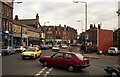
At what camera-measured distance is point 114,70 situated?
27.8 ft

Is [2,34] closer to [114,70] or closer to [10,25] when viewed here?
[10,25]

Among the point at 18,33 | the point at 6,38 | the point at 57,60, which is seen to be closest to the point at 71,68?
the point at 57,60

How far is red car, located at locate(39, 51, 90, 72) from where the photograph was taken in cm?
995

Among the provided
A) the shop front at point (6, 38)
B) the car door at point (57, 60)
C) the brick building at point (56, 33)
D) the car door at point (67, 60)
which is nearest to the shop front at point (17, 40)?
the shop front at point (6, 38)

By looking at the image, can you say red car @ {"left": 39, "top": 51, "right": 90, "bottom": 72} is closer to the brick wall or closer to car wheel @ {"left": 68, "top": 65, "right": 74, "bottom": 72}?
car wheel @ {"left": 68, "top": 65, "right": 74, "bottom": 72}

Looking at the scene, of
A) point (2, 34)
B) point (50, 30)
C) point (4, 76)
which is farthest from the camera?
point (50, 30)

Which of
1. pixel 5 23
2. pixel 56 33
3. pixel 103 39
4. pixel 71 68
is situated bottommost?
pixel 71 68

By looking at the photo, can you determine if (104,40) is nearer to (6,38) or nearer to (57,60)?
(6,38)

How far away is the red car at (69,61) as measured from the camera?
9.95 meters

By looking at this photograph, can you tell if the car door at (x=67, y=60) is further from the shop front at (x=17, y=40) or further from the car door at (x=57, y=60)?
the shop front at (x=17, y=40)

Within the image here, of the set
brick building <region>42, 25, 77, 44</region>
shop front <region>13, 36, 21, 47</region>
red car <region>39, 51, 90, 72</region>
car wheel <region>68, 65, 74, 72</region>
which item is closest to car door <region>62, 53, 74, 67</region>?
red car <region>39, 51, 90, 72</region>

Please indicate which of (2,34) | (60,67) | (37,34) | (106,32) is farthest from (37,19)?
(60,67)

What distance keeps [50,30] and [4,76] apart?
8583 centimetres

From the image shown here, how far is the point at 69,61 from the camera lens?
405 inches
